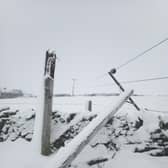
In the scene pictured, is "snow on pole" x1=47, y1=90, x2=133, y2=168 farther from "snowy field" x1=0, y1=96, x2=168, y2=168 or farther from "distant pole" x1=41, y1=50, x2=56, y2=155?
"distant pole" x1=41, y1=50, x2=56, y2=155

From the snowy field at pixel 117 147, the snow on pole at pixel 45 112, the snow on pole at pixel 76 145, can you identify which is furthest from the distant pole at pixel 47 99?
the snow on pole at pixel 76 145

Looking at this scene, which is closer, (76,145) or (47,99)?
(76,145)

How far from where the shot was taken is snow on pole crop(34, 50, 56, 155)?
138 inches

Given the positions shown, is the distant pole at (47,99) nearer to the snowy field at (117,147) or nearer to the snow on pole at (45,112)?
the snow on pole at (45,112)

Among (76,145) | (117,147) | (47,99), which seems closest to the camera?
(76,145)

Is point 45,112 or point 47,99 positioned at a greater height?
point 47,99

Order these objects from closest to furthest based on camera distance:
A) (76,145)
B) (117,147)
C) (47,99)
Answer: (76,145) → (117,147) → (47,99)

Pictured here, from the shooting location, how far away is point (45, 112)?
3.62 m

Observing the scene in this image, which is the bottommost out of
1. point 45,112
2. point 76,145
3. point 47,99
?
point 76,145

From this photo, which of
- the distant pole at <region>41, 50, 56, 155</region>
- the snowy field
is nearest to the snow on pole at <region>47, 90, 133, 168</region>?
the snowy field

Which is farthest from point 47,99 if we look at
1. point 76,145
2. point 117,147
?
point 76,145

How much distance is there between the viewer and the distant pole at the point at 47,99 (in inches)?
138

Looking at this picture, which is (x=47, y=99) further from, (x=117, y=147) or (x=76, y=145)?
(x=76, y=145)

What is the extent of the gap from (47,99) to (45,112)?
25cm
